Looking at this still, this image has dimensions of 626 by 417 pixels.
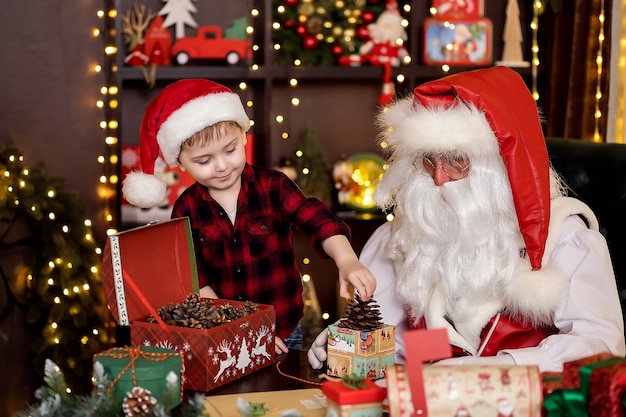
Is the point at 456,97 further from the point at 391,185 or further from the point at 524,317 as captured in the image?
the point at 524,317

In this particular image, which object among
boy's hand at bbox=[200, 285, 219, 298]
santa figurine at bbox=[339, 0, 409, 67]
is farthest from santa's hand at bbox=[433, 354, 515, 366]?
santa figurine at bbox=[339, 0, 409, 67]

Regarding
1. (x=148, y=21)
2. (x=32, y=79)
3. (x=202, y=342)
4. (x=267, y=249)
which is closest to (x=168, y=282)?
(x=202, y=342)

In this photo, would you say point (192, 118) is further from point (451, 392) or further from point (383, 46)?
point (383, 46)

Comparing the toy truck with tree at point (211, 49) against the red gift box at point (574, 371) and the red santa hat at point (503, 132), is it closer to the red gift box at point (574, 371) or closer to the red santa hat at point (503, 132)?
the red santa hat at point (503, 132)

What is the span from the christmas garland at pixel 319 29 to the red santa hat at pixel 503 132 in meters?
2.25

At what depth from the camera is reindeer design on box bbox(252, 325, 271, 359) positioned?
1709 millimetres

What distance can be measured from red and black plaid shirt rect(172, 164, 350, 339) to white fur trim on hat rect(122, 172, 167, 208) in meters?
0.10

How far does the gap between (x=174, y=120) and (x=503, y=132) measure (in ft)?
2.62

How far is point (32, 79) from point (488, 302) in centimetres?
251

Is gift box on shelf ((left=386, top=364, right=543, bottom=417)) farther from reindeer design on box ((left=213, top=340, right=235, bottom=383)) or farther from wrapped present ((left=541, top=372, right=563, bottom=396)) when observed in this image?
reindeer design on box ((left=213, top=340, right=235, bottom=383))

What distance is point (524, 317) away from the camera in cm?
183

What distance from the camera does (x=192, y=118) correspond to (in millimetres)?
2041

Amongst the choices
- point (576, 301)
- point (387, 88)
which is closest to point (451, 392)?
point (576, 301)

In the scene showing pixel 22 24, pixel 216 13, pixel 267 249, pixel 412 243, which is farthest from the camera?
pixel 216 13
